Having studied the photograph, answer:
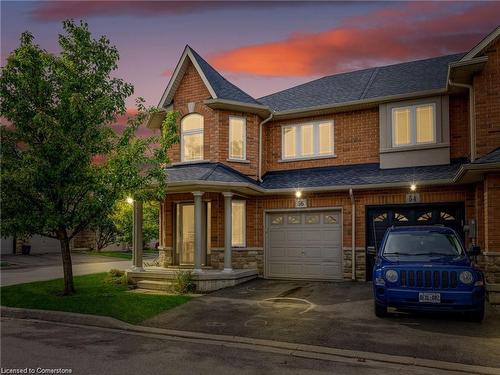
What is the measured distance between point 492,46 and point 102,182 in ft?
38.4

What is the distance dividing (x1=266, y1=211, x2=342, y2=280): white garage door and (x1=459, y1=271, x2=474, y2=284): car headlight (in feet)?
21.9

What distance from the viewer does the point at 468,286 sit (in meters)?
8.66

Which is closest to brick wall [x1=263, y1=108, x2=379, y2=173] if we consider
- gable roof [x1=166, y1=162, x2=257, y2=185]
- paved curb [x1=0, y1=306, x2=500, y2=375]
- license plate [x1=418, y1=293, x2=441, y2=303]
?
gable roof [x1=166, y1=162, x2=257, y2=185]

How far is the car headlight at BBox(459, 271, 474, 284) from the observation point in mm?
8711

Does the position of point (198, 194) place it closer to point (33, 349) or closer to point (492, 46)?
point (33, 349)

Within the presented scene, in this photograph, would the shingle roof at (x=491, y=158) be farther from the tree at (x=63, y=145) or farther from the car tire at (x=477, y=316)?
the tree at (x=63, y=145)

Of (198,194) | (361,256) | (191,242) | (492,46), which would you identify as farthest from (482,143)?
(191,242)

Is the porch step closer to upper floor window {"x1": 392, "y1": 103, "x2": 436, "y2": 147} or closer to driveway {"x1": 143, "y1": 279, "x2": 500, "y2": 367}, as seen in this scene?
driveway {"x1": 143, "y1": 279, "x2": 500, "y2": 367}

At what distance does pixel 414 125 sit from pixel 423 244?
21.2ft

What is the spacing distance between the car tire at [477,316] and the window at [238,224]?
8629 mm

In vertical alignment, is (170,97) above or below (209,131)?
above

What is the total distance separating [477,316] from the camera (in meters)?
9.02

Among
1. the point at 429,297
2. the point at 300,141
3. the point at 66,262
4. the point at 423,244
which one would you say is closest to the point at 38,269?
the point at 66,262

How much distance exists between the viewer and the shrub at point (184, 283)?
533 inches
